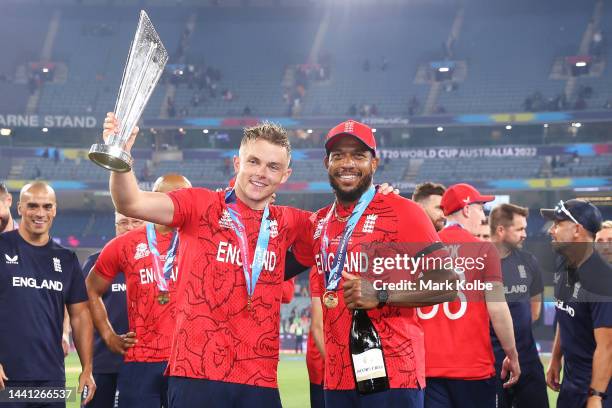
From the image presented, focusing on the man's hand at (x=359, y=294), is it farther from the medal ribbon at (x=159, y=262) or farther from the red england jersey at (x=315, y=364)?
the red england jersey at (x=315, y=364)

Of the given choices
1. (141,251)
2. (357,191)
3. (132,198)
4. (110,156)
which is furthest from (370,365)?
(141,251)

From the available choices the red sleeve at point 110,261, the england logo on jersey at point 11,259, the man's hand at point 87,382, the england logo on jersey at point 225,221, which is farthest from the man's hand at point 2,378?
the england logo on jersey at point 225,221

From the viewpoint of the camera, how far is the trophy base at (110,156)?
3111 millimetres

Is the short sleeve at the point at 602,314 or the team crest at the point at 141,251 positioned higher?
the team crest at the point at 141,251

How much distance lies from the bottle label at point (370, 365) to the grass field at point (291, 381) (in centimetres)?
921

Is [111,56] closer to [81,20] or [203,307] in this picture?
[81,20]

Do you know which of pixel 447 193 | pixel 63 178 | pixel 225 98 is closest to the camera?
pixel 447 193

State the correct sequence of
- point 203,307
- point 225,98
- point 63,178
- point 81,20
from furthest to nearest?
point 81,20, point 225,98, point 63,178, point 203,307

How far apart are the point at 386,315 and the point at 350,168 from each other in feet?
2.36

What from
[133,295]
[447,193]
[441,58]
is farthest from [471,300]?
[441,58]

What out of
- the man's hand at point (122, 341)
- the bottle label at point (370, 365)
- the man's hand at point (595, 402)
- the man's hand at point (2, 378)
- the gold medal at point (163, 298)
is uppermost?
the gold medal at point (163, 298)

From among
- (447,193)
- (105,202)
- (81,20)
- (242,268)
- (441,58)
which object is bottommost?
(242,268)

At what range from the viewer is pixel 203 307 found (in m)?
3.57

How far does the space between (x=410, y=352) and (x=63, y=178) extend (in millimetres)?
40598
